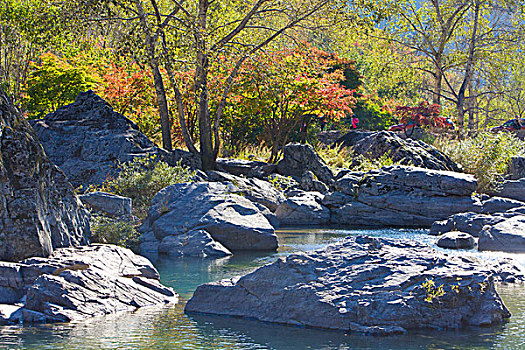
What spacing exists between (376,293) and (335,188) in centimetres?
1062

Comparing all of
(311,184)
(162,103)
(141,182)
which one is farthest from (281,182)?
(141,182)

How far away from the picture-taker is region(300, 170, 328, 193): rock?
708 inches

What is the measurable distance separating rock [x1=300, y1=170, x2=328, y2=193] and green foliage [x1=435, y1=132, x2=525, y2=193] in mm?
4563

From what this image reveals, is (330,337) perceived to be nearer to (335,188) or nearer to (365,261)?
(365,261)

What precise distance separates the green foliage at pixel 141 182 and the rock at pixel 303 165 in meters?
5.49

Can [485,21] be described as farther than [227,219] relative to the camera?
Yes

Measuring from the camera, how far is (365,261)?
6.07m

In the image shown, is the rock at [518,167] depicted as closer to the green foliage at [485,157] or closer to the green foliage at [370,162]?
the green foliage at [485,157]

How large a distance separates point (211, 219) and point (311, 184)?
7.67 metres

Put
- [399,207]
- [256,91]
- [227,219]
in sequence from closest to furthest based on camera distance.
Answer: [227,219], [399,207], [256,91]

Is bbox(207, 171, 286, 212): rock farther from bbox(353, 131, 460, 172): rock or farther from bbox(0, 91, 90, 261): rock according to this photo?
bbox(0, 91, 90, 261): rock

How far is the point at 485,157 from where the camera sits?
18.9 metres

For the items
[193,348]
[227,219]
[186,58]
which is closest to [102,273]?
[193,348]

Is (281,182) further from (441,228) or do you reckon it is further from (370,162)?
(441,228)
